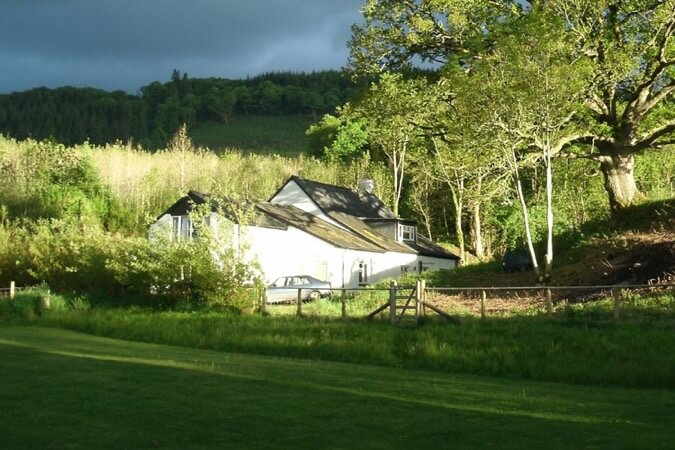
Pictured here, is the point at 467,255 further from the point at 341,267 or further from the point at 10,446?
the point at 10,446

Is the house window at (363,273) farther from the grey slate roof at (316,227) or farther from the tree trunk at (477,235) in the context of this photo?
the tree trunk at (477,235)

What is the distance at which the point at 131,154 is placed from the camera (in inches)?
3563

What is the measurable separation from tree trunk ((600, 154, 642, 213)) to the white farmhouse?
17.5 m

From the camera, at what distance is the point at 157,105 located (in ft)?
A: 515

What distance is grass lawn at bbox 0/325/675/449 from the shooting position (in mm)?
10250

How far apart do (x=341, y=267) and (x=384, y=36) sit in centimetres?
2224

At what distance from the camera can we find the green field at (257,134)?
13988cm

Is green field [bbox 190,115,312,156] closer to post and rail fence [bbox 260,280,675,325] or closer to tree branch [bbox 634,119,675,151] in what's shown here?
tree branch [bbox 634,119,675,151]

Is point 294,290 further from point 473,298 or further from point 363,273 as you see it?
point 363,273

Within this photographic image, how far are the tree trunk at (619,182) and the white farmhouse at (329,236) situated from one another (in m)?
17.5

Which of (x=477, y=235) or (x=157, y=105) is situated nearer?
(x=477, y=235)

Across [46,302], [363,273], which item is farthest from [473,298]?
[363,273]

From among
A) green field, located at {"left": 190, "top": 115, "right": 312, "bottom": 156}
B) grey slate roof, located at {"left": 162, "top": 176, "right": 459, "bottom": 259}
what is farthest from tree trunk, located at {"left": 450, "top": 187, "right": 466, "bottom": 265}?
green field, located at {"left": 190, "top": 115, "right": 312, "bottom": 156}

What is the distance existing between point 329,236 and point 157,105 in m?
110
